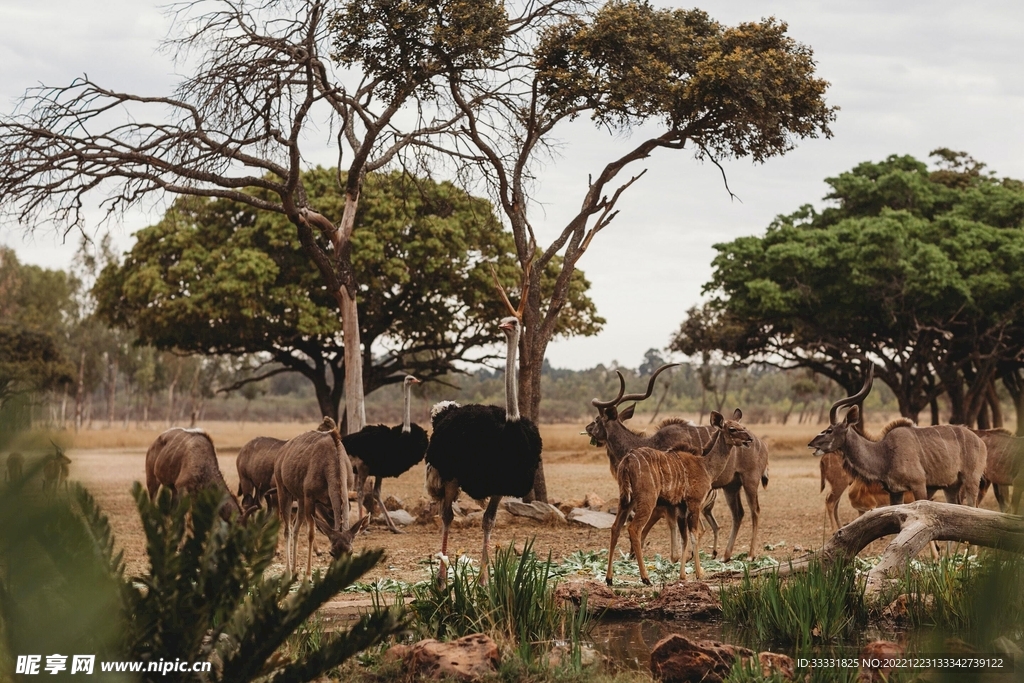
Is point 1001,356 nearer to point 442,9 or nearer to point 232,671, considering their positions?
point 442,9

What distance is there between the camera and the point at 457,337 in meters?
31.8

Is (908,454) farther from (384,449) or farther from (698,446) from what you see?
(384,449)

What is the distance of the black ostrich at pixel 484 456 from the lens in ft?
31.4

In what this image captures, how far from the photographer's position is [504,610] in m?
6.63

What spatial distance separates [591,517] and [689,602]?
696cm

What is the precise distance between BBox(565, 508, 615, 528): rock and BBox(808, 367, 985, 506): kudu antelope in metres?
3.86

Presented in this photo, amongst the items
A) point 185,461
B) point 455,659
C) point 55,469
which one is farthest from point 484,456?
point 55,469

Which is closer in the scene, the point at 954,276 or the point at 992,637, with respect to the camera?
the point at 992,637

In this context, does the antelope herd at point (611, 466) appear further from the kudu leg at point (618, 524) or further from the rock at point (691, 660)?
the rock at point (691, 660)

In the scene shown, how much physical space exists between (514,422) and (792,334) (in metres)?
22.6

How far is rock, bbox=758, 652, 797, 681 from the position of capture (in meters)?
5.59

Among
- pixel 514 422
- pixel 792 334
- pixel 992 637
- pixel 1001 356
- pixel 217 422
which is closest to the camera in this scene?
pixel 992 637

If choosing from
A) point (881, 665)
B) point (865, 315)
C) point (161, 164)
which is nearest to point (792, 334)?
point (865, 315)

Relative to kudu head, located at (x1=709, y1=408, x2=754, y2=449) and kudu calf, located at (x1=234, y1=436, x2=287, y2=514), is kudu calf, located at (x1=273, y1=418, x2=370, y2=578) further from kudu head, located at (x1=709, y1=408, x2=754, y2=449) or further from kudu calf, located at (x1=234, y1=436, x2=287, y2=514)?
kudu head, located at (x1=709, y1=408, x2=754, y2=449)
